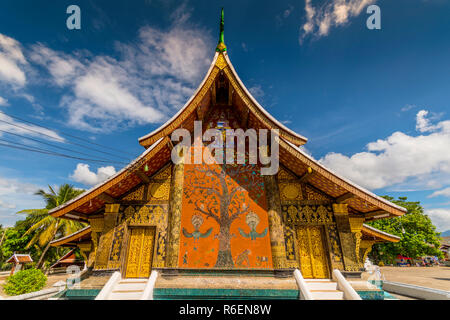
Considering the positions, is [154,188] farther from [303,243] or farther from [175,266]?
[303,243]

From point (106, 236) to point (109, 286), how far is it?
5.10 feet

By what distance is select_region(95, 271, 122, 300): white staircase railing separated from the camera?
→ 15.7 feet

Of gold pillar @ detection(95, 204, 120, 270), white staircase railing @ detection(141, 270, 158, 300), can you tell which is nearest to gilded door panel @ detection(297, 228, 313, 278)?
white staircase railing @ detection(141, 270, 158, 300)

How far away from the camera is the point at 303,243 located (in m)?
6.44

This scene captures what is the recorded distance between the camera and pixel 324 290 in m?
A: 5.48

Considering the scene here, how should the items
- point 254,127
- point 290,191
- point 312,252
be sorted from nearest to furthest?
1. point 312,252
2. point 290,191
3. point 254,127

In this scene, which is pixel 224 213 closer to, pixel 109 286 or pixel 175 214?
pixel 175 214

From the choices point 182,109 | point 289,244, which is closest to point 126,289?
point 289,244

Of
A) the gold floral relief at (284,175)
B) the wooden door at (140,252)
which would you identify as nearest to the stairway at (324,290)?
the gold floral relief at (284,175)

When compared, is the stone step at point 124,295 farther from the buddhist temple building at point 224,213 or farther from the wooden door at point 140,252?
the wooden door at point 140,252

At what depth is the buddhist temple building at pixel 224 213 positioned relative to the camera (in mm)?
5902

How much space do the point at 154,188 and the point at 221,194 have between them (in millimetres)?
2324

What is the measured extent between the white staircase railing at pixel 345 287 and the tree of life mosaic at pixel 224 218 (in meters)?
1.89
